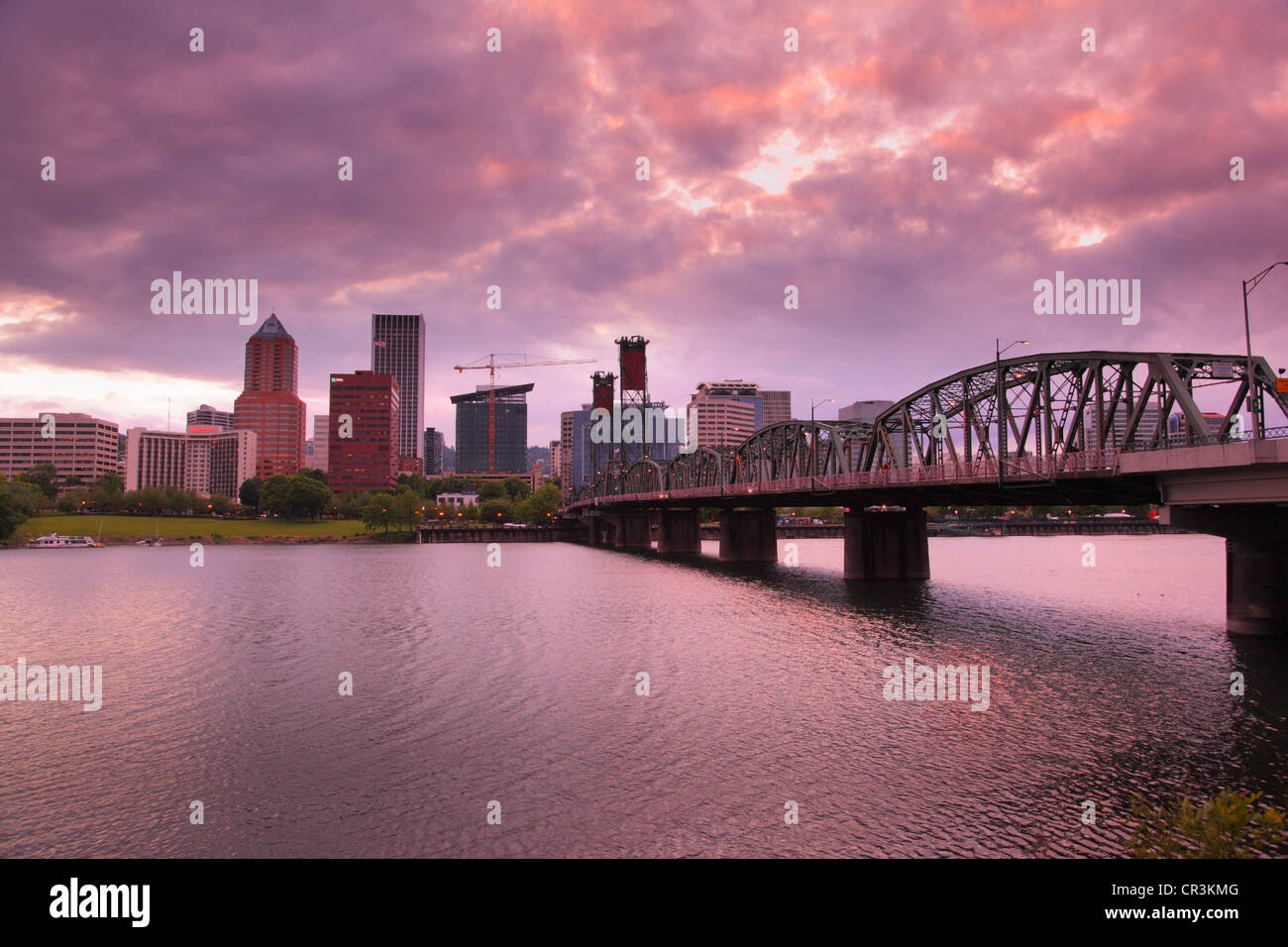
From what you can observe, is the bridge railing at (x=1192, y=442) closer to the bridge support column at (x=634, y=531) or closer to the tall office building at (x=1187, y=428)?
the tall office building at (x=1187, y=428)

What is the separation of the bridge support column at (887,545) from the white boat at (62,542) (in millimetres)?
166398

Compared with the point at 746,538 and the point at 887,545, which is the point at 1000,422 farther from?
the point at 746,538

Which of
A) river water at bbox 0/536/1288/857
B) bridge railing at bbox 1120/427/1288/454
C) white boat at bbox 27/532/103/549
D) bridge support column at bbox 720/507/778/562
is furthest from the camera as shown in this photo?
white boat at bbox 27/532/103/549

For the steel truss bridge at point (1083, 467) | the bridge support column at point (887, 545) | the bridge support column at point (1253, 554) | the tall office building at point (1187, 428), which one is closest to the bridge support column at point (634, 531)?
the steel truss bridge at point (1083, 467)

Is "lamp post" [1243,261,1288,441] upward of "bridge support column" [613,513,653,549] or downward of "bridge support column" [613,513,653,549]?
upward

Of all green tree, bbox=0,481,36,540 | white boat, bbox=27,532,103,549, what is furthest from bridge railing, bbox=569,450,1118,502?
green tree, bbox=0,481,36,540

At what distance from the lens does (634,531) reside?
570ft

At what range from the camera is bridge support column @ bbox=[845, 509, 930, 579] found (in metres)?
82.7

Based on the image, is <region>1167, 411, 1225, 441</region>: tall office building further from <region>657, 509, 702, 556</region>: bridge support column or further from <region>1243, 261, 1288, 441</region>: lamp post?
<region>657, 509, 702, 556</region>: bridge support column

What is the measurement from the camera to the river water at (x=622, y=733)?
1933 cm

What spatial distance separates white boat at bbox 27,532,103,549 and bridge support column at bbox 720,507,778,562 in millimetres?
142360

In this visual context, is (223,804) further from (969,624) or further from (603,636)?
(969,624)
